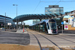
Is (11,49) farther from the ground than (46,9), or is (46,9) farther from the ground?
(46,9)

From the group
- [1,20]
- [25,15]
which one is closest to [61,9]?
[25,15]

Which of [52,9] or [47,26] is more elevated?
[52,9]

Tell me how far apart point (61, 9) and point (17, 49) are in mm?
86605

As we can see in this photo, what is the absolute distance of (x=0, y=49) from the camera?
8188mm

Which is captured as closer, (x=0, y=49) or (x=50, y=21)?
(x=0, y=49)

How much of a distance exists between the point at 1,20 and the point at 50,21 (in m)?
87.4

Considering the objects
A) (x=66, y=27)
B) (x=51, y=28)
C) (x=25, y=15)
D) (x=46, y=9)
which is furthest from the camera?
(x=46, y=9)

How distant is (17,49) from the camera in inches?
330

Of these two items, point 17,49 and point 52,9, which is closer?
point 17,49

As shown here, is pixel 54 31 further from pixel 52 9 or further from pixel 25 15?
pixel 52 9

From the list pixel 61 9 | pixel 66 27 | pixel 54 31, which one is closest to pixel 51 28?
pixel 54 31

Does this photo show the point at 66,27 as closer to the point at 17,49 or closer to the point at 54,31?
the point at 54,31

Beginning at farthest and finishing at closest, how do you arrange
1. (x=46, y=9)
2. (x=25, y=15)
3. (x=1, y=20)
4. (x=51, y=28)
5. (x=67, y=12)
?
(x=1, y=20) < (x=46, y=9) < (x=25, y=15) < (x=67, y=12) < (x=51, y=28)

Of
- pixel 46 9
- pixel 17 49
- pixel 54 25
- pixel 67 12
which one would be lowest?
pixel 17 49
